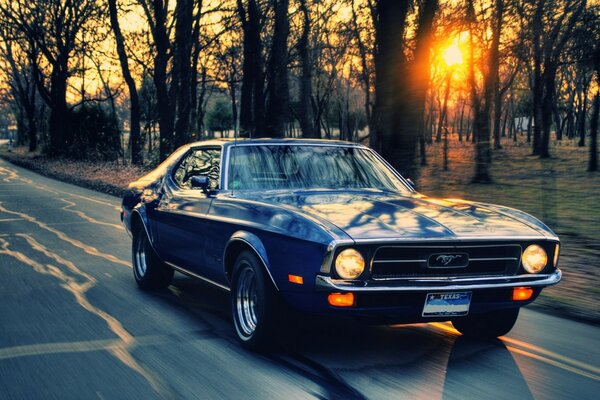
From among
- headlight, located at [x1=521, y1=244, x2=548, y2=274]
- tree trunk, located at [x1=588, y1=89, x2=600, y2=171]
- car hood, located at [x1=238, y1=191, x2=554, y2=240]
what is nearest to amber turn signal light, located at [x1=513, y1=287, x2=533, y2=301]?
headlight, located at [x1=521, y1=244, x2=548, y2=274]

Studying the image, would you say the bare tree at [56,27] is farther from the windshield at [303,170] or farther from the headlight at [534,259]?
the headlight at [534,259]

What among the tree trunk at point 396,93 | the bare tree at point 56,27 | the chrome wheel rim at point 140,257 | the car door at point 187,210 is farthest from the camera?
the bare tree at point 56,27

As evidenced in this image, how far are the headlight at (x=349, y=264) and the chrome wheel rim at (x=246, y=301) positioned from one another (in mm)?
867

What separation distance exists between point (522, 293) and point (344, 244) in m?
1.41

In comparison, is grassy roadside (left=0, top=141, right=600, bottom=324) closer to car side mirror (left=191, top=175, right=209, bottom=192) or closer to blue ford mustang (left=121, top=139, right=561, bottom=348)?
blue ford mustang (left=121, top=139, right=561, bottom=348)

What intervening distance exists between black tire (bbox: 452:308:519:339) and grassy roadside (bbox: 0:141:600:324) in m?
1.34

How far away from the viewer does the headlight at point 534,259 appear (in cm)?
465

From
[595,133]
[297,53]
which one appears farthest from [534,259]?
[297,53]

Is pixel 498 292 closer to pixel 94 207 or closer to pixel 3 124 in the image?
pixel 94 207

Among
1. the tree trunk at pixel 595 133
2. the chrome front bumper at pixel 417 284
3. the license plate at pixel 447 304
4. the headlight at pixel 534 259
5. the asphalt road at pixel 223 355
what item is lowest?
the asphalt road at pixel 223 355

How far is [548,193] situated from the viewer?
1827cm

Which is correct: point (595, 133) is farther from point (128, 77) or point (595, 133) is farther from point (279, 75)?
point (128, 77)

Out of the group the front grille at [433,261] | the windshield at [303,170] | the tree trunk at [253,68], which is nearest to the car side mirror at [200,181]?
the windshield at [303,170]

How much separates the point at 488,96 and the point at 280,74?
13.9 metres
